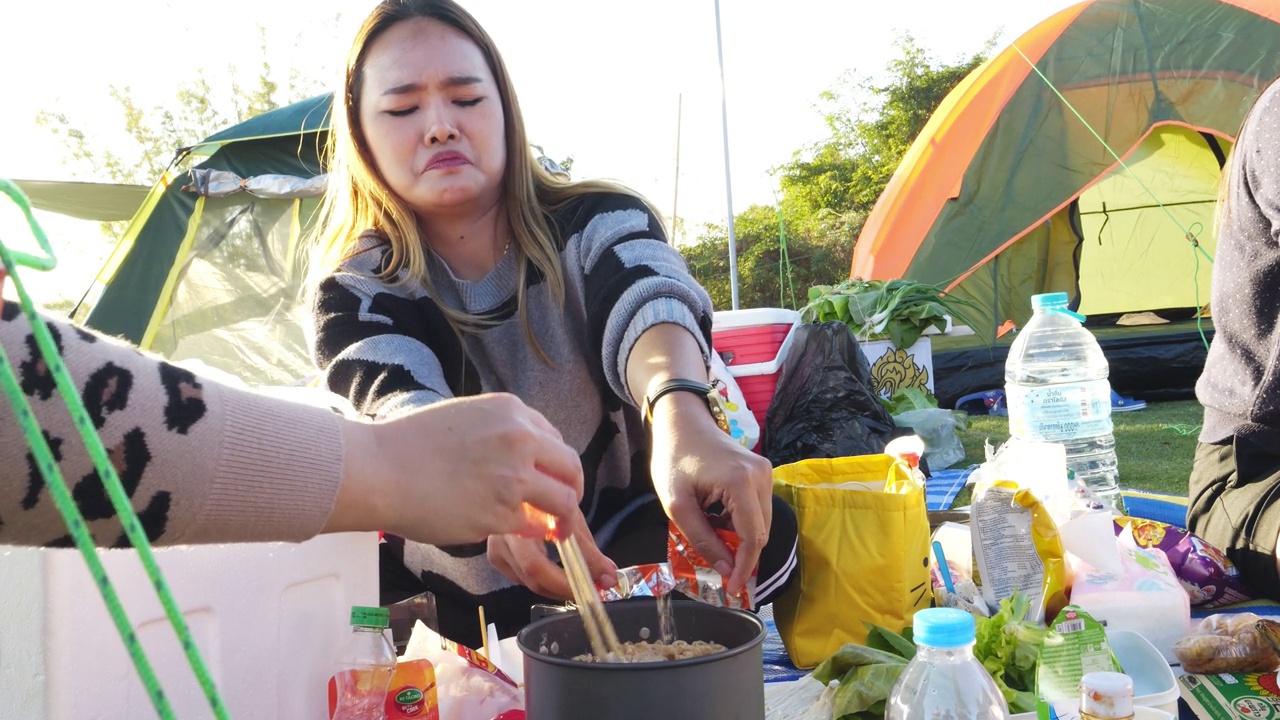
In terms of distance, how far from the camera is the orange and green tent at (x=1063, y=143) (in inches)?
186

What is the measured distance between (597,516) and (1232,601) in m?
1.06

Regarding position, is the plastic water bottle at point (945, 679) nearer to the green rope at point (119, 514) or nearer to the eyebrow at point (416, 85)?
the green rope at point (119, 514)

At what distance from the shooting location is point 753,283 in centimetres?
1167

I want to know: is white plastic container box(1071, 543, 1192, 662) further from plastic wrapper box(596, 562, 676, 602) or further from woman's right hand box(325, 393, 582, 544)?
woman's right hand box(325, 393, 582, 544)

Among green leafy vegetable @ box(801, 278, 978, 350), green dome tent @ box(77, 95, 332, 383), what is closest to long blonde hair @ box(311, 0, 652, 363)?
green dome tent @ box(77, 95, 332, 383)

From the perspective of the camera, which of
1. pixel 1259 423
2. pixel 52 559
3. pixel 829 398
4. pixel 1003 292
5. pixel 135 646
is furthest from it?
pixel 1003 292

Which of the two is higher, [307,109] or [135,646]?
[307,109]

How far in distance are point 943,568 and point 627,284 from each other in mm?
649

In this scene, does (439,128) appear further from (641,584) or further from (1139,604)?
(1139,604)

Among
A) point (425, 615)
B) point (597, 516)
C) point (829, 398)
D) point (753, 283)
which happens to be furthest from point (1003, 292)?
point (753, 283)

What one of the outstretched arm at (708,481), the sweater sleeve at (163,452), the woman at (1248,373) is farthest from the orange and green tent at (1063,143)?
the sweater sleeve at (163,452)

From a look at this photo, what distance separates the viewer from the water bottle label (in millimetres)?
2115

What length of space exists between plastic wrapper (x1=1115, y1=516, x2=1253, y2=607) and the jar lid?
84 cm

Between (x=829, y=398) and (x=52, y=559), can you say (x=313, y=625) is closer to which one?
(x=52, y=559)
